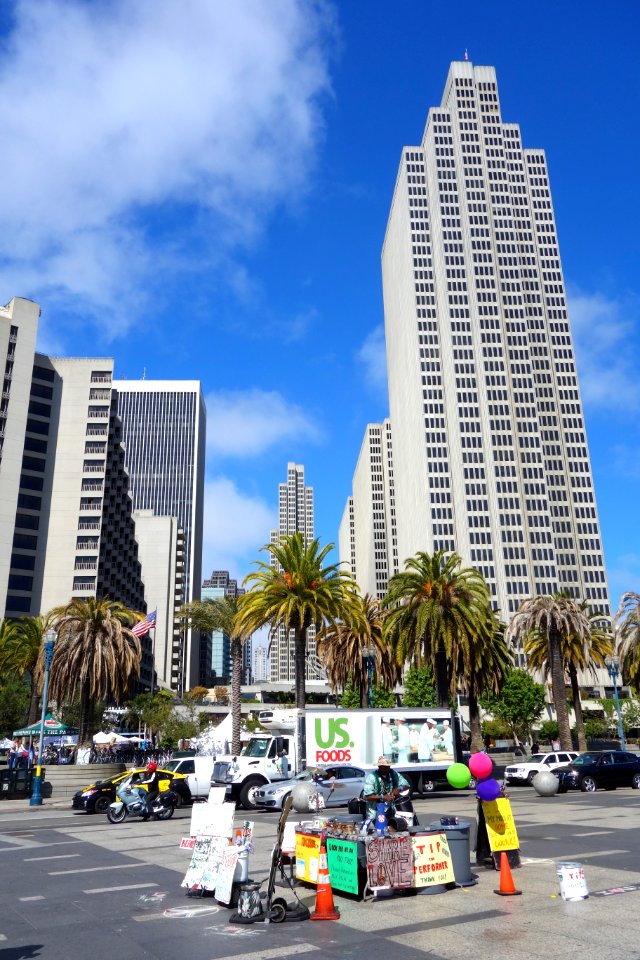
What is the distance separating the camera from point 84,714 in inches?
1635

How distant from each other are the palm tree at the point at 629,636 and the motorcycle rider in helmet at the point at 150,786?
3308cm

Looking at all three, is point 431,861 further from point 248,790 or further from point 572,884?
point 248,790

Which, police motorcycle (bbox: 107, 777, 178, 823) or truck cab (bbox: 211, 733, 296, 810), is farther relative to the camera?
truck cab (bbox: 211, 733, 296, 810)

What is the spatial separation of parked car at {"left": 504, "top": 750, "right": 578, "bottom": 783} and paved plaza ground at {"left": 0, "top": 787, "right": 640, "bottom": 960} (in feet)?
60.8

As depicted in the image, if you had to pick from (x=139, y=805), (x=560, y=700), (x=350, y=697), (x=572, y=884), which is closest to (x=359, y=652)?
(x=560, y=700)

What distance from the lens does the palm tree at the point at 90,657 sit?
41.0 meters

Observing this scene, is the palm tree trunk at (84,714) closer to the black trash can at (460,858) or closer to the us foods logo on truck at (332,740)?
the us foods logo on truck at (332,740)

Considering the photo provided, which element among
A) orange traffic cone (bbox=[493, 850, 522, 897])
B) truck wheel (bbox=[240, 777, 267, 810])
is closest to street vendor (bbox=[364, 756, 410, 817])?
orange traffic cone (bbox=[493, 850, 522, 897])

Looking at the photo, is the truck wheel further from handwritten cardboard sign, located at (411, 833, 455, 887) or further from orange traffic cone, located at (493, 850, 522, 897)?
orange traffic cone, located at (493, 850, 522, 897)

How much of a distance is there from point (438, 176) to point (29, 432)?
10291 centimetres

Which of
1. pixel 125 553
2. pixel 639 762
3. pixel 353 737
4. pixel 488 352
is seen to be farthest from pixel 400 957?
pixel 488 352

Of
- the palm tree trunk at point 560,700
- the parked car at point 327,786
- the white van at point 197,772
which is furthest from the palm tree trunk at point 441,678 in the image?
the white van at point 197,772

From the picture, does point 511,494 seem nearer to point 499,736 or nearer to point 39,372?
point 499,736

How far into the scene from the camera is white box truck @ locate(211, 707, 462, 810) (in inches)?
1054
